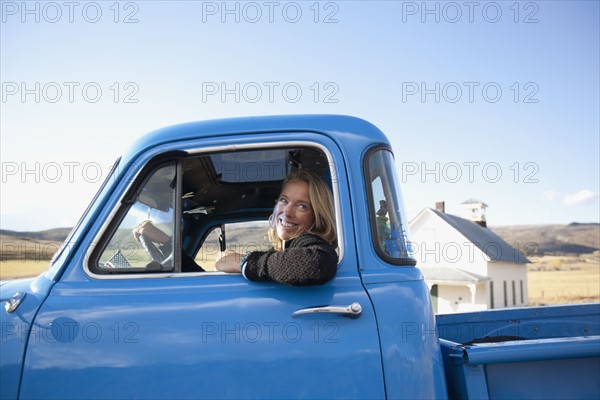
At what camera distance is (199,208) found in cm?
340

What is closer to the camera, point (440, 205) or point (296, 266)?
point (296, 266)

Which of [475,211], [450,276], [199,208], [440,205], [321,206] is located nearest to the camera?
[321,206]

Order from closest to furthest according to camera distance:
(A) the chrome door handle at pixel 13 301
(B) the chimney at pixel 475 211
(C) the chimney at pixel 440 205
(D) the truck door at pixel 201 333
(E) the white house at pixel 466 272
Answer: (D) the truck door at pixel 201 333 → (A) the chrome door handle at pixel 13 301 → (E) the white house at pixel 466 272 → (C) the chimney at pixel 440 205 → (B) the chimney at pixel 475 211

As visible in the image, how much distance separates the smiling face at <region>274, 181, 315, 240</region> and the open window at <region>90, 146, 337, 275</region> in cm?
16

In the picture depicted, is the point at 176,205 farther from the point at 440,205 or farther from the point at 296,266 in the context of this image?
the point at 440,205

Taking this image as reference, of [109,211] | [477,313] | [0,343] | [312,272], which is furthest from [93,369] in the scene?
[477,313]

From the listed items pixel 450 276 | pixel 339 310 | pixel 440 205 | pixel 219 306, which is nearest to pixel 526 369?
pixel 339 310

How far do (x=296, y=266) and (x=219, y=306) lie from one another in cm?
38

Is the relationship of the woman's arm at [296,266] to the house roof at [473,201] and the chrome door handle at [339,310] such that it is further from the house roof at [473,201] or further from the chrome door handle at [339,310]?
the house roof at [473,201]

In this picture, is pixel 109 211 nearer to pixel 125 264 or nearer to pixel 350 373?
pixel 125 264

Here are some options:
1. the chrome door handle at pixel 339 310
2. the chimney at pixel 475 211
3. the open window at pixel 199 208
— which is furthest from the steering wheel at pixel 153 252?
the chimney at pixel 475 211

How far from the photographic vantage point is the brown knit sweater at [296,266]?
1.92 meters

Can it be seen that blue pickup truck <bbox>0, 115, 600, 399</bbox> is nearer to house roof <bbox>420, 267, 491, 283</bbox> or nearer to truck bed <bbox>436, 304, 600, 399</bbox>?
truck bed <bbox>436, 304, 600, 399</bbox>

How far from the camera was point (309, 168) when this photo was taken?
254 cm
